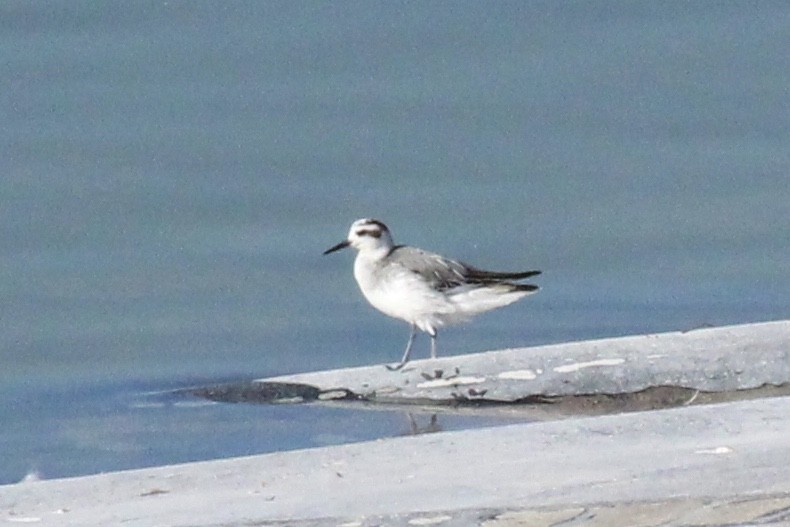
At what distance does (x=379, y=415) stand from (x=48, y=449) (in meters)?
1.34

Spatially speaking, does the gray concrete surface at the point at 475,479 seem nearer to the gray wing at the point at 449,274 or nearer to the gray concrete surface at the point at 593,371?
the gray concrete surface at the point at 593,371

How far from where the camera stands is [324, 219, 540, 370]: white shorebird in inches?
343

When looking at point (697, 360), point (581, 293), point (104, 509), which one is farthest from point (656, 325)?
point (104, 509)

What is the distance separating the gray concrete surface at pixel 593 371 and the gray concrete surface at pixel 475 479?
133 centimetres

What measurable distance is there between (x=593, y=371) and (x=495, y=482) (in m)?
2.25

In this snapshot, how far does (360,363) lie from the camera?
30.3 feet

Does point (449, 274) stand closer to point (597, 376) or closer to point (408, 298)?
point (408, 298)

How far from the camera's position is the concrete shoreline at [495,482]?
463 cm

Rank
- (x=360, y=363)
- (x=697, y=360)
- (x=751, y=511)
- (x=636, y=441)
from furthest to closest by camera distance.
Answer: (x=360, y=363) → (x=697, y=360) → (x=636, y=441) → (x=751, y=511)

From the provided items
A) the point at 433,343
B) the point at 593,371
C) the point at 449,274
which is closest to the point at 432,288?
the point at 449,274

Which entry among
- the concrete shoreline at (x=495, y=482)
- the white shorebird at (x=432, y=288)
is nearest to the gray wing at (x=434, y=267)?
the white shorebird at (x=432, y=288)

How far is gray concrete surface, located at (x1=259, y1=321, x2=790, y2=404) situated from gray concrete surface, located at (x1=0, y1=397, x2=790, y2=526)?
1.33 metres

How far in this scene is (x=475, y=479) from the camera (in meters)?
5.19

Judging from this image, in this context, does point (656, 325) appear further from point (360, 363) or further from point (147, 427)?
point (147, 427)
